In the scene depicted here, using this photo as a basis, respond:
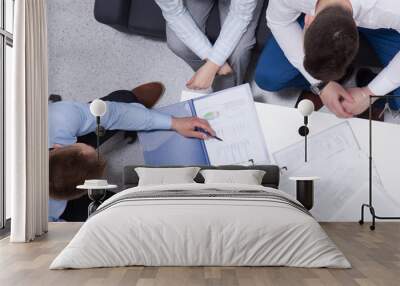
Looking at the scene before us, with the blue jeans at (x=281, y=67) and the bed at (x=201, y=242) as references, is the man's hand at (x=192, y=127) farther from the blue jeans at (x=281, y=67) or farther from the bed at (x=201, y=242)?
the bed at (x=201, y=242)

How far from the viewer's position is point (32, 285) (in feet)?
12.7

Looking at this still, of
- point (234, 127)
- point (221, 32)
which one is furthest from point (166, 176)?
point (221, 32)

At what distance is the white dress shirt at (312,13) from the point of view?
23.1ft

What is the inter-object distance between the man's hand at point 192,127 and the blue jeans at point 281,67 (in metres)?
0.87

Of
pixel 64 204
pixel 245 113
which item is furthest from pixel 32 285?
pixel 245 113

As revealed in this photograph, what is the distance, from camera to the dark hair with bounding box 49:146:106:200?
24.2 ft

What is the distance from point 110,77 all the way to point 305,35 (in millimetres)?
2582

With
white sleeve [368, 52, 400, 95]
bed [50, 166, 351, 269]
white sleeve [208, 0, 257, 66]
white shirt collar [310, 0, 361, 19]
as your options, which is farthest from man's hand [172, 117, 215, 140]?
bed [50, 166, 351, 269]

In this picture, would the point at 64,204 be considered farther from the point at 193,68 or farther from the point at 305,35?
the point at 305,35

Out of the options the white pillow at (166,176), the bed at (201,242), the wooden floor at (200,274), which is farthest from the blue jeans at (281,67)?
the bed at (201,242)

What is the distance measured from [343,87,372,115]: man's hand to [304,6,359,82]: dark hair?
273 millimetres

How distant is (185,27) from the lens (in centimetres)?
735

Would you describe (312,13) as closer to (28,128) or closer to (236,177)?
(236,177)

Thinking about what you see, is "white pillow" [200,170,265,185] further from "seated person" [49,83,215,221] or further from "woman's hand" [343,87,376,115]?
"woman's hand" [343,87,376,115]
